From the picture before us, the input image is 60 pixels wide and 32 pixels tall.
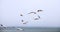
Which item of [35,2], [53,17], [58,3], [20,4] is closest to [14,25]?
[20,4]

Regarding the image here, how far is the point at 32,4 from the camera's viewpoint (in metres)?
1.66

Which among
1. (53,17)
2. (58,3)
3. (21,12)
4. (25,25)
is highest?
(58,3)

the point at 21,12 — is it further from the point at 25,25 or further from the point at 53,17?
the point at 53,17

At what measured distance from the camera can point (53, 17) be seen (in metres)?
1.68

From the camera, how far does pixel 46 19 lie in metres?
1.67

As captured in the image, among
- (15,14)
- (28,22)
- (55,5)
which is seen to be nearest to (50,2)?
(55,5)

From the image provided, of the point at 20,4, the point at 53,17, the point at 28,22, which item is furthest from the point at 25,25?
the point at 53,17

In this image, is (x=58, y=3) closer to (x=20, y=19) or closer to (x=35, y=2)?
(x=35, y=2)

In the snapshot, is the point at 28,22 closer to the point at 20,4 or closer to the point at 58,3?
the point at 20,4

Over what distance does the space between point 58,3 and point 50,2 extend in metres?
0.14

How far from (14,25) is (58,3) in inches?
33.3

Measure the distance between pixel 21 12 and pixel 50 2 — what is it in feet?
1.72

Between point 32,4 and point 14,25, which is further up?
point 32,4

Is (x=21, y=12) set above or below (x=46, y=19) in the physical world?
above
